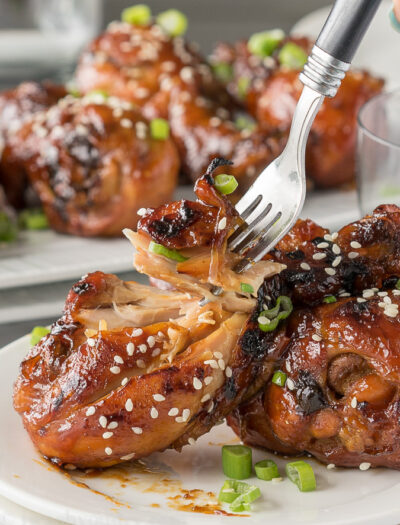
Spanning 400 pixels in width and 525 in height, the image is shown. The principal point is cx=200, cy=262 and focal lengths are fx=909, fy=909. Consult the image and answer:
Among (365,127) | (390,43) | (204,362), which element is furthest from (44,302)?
(390,43)

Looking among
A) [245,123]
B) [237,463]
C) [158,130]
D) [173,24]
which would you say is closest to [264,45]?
[245,123]

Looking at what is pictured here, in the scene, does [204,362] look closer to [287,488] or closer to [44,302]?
[287,488]

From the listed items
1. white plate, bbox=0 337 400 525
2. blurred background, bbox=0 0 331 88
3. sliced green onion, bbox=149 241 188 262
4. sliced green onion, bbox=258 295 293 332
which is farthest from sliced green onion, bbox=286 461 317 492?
blurred background, bbox=0 0 331 88

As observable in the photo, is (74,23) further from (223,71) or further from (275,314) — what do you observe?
(275,314)

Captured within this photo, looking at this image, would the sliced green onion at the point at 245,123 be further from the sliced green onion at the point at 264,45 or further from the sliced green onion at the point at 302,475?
the sliced green onion at the point at 302,475

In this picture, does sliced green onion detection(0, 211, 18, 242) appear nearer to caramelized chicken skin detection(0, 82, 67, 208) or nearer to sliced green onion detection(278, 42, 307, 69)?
caramelized chicken skin detection(0, 82, 67, 208)

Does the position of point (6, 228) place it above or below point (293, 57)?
below

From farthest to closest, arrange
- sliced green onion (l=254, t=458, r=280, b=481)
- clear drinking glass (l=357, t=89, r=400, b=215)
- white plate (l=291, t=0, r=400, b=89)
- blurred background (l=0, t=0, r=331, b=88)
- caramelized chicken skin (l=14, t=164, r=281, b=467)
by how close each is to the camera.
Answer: blurred background (l=0, t=0, r=331, b=88)
white plate (l=291, t=0, r=400, b=89)
clear drinking glass (l=357, t=89, r=400, b=215)
sliced green onion (l=254, t=458, r=280, b=481)
caramelized chicken skin (l=14, t=164, r=281, b=467)
